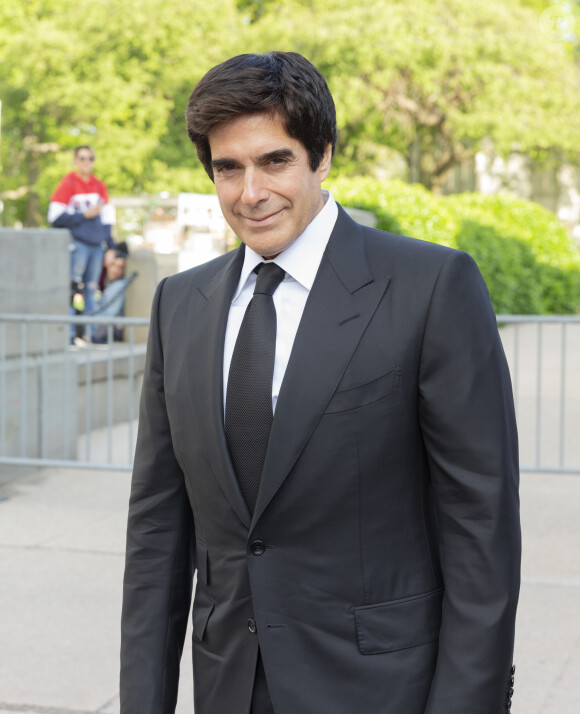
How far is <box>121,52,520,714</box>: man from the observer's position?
6.37 feet

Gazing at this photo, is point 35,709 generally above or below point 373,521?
below

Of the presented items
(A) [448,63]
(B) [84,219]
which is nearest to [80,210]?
(B) [84,219]

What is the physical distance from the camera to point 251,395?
201cm

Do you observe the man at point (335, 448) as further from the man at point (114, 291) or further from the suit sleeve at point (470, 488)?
the man at point (114, 291)

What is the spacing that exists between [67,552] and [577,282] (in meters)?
17.8

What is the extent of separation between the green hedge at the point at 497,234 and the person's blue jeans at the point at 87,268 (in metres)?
5.07

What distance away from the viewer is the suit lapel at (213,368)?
Answer: 6.61 ft

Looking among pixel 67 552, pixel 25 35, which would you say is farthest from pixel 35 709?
pixel 25 35

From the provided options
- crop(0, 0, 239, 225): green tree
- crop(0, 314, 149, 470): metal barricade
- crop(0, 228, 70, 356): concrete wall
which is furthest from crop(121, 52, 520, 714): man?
crop(0, 0, 239, 225): green tree

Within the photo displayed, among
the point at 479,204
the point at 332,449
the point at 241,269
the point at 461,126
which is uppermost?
the point at 461,126

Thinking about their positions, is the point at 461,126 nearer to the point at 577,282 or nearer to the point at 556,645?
the point at 577,282

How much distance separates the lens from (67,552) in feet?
19.9

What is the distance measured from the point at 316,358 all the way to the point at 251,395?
0.47 ft

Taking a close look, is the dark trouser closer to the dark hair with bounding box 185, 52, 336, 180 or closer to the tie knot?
the tie knot
